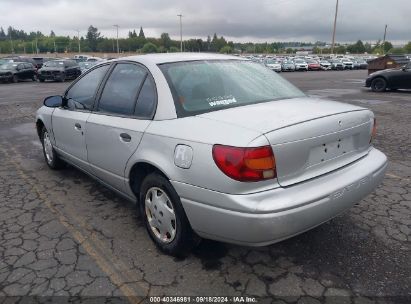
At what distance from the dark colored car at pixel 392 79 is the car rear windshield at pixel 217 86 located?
46.9 ft

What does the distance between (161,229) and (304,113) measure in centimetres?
147

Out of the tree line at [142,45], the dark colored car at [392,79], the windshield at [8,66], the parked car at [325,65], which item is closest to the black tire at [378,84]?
the dark colored car at [392,79]

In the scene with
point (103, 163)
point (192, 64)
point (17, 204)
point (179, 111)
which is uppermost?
point (192, 64)

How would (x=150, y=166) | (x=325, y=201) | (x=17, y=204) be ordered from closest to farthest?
(x=325, y=201) → (x=150, y=166) → (x=17, y=204)

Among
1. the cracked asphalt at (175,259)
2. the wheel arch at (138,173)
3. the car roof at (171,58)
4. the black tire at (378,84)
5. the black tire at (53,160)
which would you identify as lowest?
the cracked asphalt at (175,259)

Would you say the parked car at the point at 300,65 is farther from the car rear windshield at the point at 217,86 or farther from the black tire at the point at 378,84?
the car rear windshield at the point at 217,86

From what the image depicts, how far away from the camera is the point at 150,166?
3.01 m

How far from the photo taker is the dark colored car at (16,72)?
81.8 ft

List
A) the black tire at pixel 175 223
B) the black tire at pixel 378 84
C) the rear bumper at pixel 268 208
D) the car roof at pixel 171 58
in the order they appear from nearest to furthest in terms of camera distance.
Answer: the rear bumper at pixel 268 208 < the black tire at pixel 175 223 < the car roof at pixel 171 58 < the black tire at pixel 378 84

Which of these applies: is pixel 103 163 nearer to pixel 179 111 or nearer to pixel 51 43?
pixel 179 111

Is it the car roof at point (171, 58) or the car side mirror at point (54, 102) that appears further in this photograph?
the car side mirror at point (54, 102)

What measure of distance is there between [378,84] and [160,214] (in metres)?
16.1

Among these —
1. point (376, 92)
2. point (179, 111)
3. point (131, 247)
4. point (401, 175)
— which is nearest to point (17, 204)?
point (131, 247)

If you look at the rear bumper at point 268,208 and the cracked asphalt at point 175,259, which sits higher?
the rear bumper at point 268,208
